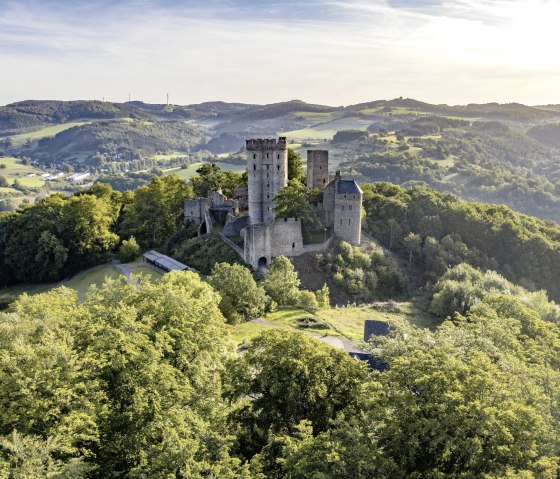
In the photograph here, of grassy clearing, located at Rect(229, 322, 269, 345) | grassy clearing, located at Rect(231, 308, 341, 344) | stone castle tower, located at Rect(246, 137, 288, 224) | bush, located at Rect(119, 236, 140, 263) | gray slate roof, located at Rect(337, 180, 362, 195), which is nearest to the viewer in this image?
grassy clearing, located at Rect(229, 322, 269, 345)

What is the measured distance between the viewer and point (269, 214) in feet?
177

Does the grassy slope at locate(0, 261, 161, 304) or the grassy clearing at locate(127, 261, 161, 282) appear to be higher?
the grassy clearing at locate(127, 261, 161, 282)

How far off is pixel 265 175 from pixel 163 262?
1519cm

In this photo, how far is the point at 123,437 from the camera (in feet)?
57.4

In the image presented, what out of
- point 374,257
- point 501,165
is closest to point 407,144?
point 501,165

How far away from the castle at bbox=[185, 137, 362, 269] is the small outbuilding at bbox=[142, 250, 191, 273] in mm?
6323

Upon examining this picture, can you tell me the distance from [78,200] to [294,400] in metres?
47.8

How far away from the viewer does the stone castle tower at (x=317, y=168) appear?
6094 cm

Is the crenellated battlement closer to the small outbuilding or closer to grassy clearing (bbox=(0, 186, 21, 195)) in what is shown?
the small outbuilding

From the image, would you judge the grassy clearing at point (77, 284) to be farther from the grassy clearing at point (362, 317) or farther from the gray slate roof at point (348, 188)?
the gray slate roof at point (348, 188)

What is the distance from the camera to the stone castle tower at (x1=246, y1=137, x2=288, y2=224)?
2089 inches

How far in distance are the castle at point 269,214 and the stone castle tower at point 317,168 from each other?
11.8 ft

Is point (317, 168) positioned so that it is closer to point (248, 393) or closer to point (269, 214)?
point (269, 214)

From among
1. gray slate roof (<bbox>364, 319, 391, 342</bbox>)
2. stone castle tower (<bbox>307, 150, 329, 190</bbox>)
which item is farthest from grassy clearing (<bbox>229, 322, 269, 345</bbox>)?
stone castle tower (<bbox>307, 150, 329, 190</bbox>)
